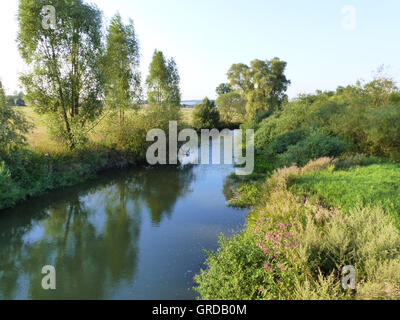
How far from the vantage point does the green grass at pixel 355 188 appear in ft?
20.7

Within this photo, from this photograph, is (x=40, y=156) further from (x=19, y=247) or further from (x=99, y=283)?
(x=99, y=283)

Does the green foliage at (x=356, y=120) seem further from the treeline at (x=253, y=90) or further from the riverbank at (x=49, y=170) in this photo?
the treeline at (x=253, y=90)

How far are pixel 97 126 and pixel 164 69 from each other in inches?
496

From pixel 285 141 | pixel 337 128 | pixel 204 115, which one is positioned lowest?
pixel 285 141

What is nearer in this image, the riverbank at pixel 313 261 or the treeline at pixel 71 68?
the riverbank at pixel 313 261

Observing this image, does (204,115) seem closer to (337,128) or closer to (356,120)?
(337,128)

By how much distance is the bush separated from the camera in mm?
13125

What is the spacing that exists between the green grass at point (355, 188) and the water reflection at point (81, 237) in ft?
17.7

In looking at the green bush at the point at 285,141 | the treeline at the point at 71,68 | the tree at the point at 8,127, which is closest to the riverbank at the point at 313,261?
the tree at the point at 8,127

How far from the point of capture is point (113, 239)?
8000mm

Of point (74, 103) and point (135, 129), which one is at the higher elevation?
point (74, 103)

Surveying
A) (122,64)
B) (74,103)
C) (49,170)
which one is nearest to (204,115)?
(122,64)

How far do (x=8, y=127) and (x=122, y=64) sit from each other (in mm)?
11768
